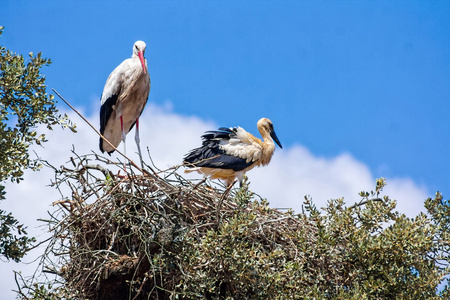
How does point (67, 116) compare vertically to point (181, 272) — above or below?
above

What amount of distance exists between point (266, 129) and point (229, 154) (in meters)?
1.30

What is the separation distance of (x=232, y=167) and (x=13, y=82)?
3.74 metres

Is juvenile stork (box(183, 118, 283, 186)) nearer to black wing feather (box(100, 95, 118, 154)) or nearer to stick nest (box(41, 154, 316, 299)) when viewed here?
black wing feather (box(100, 95, 118, 154))

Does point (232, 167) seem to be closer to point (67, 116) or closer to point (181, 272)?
point (67, 116)

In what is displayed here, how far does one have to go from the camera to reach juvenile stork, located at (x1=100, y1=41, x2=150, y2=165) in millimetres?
8664

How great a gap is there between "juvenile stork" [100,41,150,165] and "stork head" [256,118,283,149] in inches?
84.7

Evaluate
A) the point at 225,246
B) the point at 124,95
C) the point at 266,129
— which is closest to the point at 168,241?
the point at 225,246

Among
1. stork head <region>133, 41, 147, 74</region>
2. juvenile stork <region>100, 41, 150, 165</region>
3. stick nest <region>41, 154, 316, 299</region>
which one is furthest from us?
stork head <region>133, 41, 147, 74</region>

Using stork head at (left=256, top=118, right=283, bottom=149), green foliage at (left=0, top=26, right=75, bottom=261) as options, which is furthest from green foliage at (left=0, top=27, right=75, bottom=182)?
stork head at (left=256, top=118, right=283, bottom=149)

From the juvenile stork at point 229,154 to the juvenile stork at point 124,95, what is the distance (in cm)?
97

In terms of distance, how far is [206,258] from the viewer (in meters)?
5.13

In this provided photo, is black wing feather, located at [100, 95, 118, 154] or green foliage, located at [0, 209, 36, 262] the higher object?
black wing feather, located at [100, 95, 118, 154]

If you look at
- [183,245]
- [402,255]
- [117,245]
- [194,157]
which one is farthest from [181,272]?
[194,157]

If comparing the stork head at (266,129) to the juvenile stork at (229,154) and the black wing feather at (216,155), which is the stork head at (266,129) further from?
the black wing feather at (216,155)
